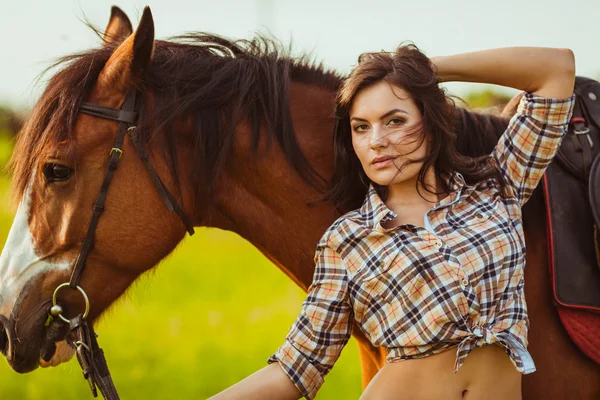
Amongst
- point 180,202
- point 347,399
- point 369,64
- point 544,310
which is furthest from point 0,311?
point 347,399

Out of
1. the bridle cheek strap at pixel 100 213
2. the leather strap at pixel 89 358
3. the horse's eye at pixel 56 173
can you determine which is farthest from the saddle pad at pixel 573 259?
the horse's eye at pixel 56 173

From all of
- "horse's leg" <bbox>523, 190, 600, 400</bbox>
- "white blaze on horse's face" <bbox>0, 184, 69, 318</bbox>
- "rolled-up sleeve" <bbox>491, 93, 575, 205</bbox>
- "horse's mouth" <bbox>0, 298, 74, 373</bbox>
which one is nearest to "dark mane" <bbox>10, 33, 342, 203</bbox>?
"white blaze on horse's face" <bbox>0, 184, 69, 318</bbox>

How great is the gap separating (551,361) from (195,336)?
5917 millimetres

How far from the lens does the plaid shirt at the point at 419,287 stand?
6.74 ft

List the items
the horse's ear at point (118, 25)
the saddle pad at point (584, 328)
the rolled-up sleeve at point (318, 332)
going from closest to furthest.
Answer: the rolled-up sleeve at point (318, 332), the saddle pad at point (584, 328), the horse's ear at point (118, 25)

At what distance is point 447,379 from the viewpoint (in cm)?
207

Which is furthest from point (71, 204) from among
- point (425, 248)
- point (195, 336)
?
point (195, 336)

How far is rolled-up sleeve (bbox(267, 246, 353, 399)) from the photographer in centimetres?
216

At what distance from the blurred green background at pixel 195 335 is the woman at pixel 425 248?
36.9 inches

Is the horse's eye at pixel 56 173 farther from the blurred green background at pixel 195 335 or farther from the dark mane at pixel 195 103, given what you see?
the blurred green background at pixel 195 335

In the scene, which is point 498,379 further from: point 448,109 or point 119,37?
point 119,37

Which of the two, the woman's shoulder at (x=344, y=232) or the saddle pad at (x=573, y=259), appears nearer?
the woman's shoulder at (x=344, y=232)

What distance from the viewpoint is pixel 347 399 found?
235 inches

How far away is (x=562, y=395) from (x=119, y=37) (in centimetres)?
233
